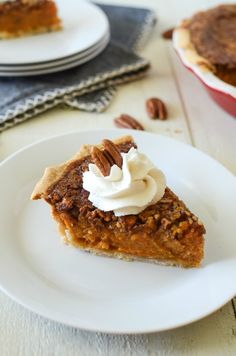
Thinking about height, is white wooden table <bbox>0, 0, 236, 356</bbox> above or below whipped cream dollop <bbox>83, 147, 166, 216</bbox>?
below

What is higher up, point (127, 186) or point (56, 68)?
point (127, 186)

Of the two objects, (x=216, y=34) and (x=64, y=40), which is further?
(x=64, y=40)

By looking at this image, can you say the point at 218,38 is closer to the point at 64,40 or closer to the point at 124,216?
the point at 64,40

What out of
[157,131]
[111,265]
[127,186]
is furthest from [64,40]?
[111,265]

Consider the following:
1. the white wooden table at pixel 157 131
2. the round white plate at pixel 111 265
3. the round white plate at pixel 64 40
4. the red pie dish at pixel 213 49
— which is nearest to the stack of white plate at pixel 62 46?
the round white plate at pixel 64 40

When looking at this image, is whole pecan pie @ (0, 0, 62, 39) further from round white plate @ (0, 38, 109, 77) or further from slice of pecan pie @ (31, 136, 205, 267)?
slice of pecan pie @ (31, 136, 205, 267)

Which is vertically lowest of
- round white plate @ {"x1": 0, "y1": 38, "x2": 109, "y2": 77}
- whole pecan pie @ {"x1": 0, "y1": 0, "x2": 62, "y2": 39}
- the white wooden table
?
the white wooden table

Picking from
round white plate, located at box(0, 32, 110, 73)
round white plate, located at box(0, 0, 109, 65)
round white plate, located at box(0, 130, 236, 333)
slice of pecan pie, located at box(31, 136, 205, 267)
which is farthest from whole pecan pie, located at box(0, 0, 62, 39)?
slice of pecan pie, located at box(31, 136, 205, 267)
